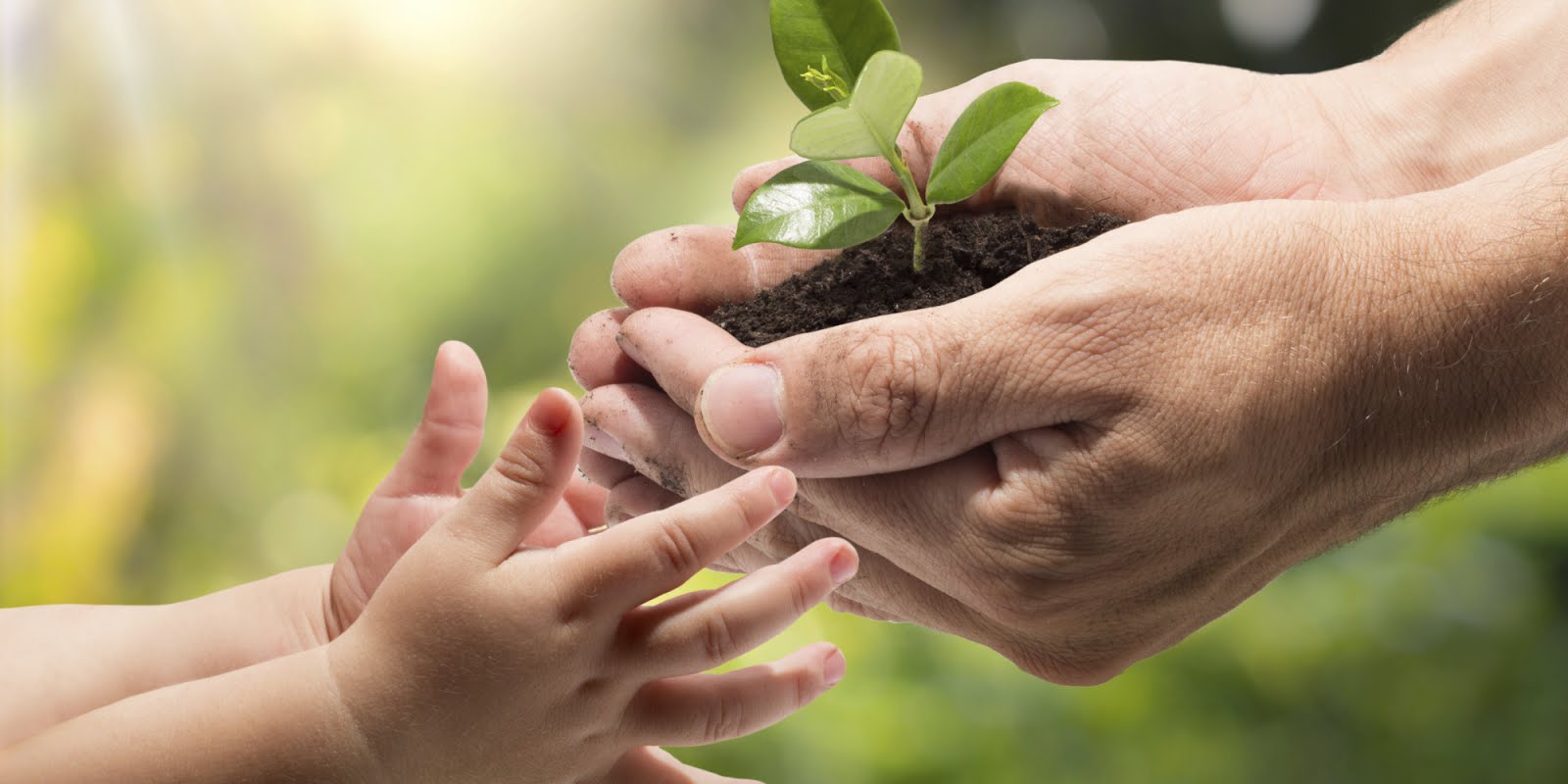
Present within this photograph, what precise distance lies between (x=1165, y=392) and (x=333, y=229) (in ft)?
3.99

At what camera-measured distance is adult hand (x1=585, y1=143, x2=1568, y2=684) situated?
62 cm

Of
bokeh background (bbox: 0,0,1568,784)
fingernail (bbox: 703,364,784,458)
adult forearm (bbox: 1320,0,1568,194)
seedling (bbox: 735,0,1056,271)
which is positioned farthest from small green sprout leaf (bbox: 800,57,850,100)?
bokeh background (bbox: 0,0,1568,784)

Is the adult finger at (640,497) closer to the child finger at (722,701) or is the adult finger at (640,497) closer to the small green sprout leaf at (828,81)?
the child finger at (722,701)

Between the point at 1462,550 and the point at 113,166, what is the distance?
1.83 m

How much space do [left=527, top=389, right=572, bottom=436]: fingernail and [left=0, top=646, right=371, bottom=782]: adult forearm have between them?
244 mm

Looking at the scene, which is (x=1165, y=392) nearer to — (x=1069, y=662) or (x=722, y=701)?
(x=1069, y=662)

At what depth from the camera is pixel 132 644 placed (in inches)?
39.6

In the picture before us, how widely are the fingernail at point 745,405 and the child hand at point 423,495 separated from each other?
0.45m

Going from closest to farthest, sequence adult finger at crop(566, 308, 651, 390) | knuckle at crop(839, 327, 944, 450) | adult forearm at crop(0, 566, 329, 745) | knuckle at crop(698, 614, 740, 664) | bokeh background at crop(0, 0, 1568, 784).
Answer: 1. knuckle at crop(839, 327, 944, 450)
2. knuckle at crop(698, 614, 740, 664)
3. adult finger at crop(566, 308, 651, 390)
4. adult forearm at crop(0, 566, 329, 745)
5. bokeh background at crop(0, 0, 1568, 784)

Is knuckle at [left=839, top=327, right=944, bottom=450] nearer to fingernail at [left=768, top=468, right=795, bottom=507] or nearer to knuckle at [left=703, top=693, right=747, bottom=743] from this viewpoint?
fingernail at [left=768, top=468, right=795, bottom=507]

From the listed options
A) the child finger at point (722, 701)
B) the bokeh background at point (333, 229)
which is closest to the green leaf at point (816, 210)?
the child finger at point (722, 701)

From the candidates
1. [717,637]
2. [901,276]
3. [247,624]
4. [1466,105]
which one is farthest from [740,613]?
[1466,105]

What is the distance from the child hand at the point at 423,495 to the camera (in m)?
1.03

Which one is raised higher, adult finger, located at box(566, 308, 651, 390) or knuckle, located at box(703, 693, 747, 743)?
adult finger, located at box(566, 308, 651, 390)
